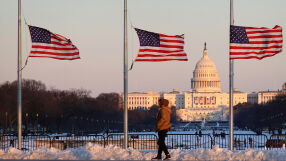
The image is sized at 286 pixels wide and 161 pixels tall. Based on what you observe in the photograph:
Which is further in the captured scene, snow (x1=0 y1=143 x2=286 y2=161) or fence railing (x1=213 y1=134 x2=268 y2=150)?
fence railing (x1=213 y1=134 x2=268 y2=150)

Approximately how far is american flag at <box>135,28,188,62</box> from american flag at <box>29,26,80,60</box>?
8.49 ft

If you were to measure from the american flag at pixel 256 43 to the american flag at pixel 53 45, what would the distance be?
241 inches

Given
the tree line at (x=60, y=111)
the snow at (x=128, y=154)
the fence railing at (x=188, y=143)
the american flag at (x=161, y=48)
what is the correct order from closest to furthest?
the snow at (x=128, y=154) → the american flag at (x=161, y=48) → the fence railing at (x=188, y=143) → the tree line at (x=60, y=111)

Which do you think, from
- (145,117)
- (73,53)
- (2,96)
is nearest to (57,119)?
(2,96)

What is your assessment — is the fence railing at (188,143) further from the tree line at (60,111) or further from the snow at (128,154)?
the tree line at (60,111)

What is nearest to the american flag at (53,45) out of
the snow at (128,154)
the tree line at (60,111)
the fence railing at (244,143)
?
the snow at (128,154)

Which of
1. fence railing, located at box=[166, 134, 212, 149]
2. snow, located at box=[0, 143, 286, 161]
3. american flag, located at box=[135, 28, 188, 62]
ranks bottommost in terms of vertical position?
fence railing, located at box=[166, 134, 212, 149]

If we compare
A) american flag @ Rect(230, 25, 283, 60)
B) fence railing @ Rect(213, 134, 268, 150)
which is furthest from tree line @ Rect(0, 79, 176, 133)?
american flag @ Rect(230, 25, 283, 60)

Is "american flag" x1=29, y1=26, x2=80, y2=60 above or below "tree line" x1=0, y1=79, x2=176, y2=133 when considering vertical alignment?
above

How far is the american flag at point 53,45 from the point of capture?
32031 mm

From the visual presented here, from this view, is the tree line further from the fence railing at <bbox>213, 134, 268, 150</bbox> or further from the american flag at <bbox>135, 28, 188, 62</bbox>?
the american flag at <bbox>135, 28, 188, 62</bbox>

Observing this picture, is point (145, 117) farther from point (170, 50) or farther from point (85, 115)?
point (170, 50)

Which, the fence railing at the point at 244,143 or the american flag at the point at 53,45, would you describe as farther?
the fence railing at the point at 244,143

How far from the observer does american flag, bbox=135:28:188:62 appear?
Result: 1260 inches
